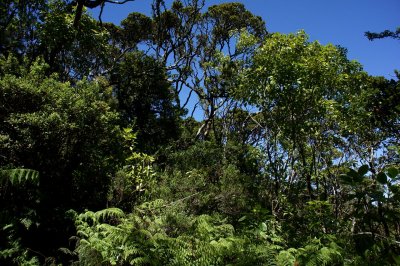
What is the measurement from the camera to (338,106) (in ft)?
26.2

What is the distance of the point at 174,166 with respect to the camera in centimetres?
1172

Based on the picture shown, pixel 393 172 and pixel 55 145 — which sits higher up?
pixel 55 145

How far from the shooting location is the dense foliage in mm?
4399

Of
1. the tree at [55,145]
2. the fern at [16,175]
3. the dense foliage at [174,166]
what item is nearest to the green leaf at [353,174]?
the dense foliage at [174,166]

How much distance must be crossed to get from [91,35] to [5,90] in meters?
6.22

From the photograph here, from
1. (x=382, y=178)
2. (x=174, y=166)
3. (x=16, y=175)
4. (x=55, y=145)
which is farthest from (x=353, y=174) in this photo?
(x=174, y=166)

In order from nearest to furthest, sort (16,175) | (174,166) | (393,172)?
(393,172) < (16,175) < (174,166)

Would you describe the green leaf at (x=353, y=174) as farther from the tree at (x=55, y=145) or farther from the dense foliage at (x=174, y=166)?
the tree at (x=55, y=145)

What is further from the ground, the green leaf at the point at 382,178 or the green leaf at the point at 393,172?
the green leaf at the point at 393,172

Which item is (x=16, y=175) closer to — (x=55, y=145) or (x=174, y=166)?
(x=55, y=145)

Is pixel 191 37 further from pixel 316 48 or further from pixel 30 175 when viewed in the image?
pixel 30 175

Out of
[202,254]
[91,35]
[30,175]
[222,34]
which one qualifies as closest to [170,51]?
[222,34]

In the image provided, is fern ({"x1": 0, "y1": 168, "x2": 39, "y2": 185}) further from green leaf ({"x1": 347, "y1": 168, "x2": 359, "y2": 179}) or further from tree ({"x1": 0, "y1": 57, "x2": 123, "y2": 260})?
green leaf ({"x1": 347, "y1": 168, "x2": 359, "y2": 179})

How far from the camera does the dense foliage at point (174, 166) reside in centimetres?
440
